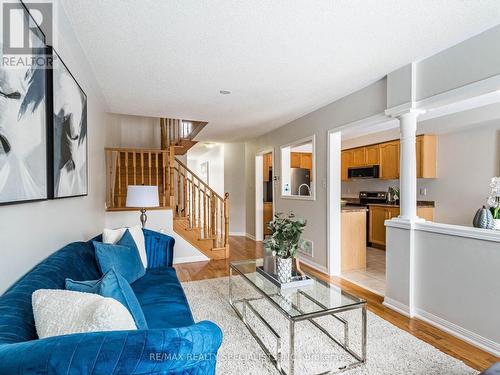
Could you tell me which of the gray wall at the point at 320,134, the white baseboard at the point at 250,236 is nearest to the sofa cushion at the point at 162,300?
the gray wall at the point at 320,134

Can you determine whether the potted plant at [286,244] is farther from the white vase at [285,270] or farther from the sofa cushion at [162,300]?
the sofa cushion at [162,300]

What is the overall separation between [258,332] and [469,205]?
3.80m

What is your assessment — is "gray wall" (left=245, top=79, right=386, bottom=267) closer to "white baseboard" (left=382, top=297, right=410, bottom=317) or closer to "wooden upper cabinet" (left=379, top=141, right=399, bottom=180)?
"white baseboard" (left=382, top=297, right=410, bottom=317)

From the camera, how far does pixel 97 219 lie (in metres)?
3.30

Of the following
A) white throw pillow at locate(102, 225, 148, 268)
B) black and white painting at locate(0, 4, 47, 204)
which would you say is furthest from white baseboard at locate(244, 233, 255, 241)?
black and white painting at locate(0, 4, 47, 204)

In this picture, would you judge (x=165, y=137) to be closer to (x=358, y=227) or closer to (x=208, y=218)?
(x=208, y=218)

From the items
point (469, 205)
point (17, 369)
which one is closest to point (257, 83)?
point (17, 369)

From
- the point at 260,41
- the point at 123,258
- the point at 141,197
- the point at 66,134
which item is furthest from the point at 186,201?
the point at 260,41

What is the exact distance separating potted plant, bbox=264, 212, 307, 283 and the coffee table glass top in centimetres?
14

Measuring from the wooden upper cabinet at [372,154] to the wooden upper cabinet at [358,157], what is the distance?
11 cm

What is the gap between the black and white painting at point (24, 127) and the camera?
1108 millimetres

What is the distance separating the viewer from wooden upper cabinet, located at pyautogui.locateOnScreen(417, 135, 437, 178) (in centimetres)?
452

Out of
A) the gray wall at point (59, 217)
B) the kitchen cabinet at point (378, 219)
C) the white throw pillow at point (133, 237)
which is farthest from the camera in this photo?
the kitchen cabinet at point (378, 219)

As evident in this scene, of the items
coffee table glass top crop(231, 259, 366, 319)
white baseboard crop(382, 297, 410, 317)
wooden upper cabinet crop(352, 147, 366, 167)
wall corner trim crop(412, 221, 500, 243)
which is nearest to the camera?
coffee table glass top crop(231, 259, 366, 319)
